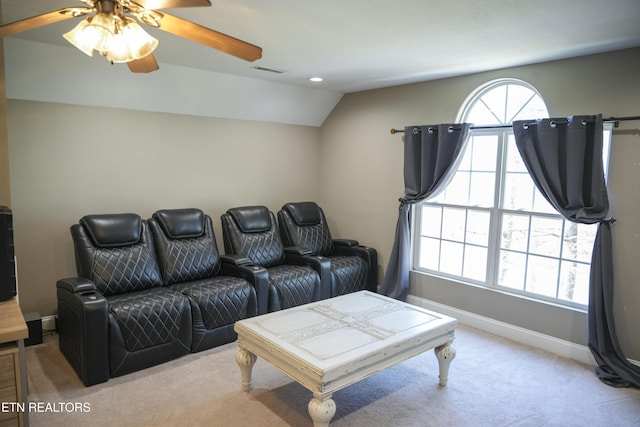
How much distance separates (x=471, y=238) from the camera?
4098 millimetres

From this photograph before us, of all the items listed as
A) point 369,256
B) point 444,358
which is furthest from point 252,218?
point 444,358

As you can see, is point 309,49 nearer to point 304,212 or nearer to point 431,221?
point 304,212

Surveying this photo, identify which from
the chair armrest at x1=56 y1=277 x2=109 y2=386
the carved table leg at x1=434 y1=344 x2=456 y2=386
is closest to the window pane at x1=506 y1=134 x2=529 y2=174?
the carved table leg at x1=434 y1=344 x2=456 y2=386

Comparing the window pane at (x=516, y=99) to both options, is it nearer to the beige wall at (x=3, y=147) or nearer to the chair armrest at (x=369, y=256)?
the chair armrest at (x=369, y=256)

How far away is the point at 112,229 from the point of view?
11.3 ft

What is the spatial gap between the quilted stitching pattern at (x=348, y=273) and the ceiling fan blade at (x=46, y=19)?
10.4 feet

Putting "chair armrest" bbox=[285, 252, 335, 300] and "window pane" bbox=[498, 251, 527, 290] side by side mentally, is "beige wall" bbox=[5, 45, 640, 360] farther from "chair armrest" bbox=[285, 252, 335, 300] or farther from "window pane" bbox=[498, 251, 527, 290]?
"chair armrest" bbox=[285, 252, 335, 300]

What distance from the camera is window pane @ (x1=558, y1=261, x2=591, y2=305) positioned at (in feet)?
11.0

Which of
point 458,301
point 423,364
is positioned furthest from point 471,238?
point 423,364

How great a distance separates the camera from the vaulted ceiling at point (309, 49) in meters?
2.30

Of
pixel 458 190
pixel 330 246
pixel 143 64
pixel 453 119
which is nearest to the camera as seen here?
pixel 143 64

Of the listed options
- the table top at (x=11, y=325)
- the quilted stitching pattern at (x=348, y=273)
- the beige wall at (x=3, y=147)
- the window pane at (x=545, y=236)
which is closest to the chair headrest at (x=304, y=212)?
the quilted stitching pattern at (x=348, y=273)

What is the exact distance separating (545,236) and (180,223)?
323cm

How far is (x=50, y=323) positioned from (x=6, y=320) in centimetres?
211
